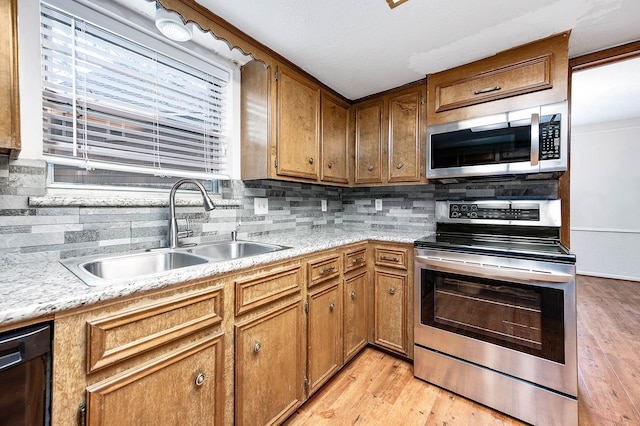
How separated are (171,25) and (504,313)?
2359mm

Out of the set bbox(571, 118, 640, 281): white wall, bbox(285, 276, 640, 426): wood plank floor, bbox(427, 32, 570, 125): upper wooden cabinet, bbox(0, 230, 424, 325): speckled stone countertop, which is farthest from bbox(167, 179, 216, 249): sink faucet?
bbox(571, 118, 640, 281): white wall

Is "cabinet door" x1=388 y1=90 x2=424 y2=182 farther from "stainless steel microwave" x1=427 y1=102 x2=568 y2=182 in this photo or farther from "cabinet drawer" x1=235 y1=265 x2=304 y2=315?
"cabinet drawer" x1=235 y1=265 x2=304 y2=315

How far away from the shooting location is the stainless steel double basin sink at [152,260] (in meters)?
1.17

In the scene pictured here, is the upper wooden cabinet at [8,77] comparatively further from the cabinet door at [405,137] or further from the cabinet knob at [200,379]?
the cabinet door at [405,137]

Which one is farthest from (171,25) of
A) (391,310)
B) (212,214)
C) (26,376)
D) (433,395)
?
(433,395)

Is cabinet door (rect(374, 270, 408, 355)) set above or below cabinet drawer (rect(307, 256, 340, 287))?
below

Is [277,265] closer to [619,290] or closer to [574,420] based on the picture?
[574,420]

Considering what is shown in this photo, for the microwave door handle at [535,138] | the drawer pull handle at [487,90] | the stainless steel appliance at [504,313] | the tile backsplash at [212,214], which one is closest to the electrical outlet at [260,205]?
the tile backsplash at [212,214]

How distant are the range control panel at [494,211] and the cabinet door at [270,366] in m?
1.45

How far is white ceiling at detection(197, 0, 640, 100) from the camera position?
139cm

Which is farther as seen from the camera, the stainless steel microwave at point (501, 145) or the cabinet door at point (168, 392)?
the stainless steel microwave at point (501, 145)

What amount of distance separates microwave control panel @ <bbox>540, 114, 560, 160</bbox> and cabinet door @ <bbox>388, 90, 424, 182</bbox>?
80 centimetres

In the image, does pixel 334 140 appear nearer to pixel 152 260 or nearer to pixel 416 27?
pixel 416 27

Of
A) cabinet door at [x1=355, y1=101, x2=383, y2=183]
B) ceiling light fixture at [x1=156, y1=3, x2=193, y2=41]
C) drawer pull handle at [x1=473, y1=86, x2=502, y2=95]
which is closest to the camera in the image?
ceiling light fixture at [x1=156, y1=3, x2=193, y2=41]
